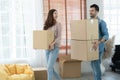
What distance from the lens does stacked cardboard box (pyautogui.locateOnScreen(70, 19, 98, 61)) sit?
385cm

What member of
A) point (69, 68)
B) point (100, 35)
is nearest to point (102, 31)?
point (100, 35)

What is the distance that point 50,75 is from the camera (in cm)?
433

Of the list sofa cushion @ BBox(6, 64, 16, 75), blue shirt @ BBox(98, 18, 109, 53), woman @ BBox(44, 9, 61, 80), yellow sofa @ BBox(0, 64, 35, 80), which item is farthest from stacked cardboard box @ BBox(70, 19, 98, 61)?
sofa cushion @ BBox(6, 64, 16, 75)

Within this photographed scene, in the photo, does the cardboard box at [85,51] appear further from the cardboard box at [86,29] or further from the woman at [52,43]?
the woman at [52,43]

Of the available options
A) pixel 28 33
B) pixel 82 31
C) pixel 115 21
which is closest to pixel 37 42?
pixel 82 31

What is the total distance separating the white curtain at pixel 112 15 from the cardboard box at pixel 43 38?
2555 mm

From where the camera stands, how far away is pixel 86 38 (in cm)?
386

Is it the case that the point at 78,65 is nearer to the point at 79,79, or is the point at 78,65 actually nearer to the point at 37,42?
the point at 79,79

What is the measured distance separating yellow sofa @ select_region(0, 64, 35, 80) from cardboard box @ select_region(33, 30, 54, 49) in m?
0.63

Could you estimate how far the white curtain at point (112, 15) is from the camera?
21.1 ft

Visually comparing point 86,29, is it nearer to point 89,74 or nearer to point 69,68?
point 69,68

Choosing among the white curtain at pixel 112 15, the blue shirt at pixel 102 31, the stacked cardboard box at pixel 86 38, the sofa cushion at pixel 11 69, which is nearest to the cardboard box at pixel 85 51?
the stacked cardboard box at pixel 86 38

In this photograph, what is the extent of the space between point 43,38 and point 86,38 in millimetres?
793

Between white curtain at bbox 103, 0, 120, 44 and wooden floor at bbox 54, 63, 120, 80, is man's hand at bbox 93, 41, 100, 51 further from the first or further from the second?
white curtain at bbox 103, 0, 120, 44
